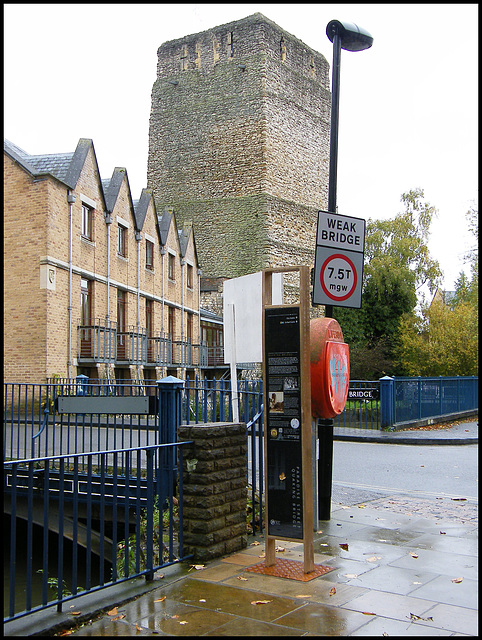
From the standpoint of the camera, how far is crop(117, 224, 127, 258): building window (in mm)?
29734

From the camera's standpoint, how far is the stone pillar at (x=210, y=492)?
5.88m

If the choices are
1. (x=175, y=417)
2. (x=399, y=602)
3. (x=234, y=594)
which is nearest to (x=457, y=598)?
(x=399, y=602)

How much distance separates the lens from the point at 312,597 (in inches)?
192

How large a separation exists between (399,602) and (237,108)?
161ft

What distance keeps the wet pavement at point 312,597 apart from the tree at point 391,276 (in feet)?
117

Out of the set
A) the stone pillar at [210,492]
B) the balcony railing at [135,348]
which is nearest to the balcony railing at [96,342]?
the balcony railing at [135,348]

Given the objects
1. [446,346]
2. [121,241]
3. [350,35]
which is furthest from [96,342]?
[350,35]

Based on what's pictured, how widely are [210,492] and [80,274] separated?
20.7 metres

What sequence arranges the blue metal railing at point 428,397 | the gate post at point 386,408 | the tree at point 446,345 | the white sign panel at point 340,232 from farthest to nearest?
the tree at point 446,345 < the blue metal railing at point 428,397 < the gate post at point 386,408 < the white sign panel at point 340,232

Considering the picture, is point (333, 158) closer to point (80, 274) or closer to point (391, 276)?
point (80, 274)

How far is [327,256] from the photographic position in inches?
291

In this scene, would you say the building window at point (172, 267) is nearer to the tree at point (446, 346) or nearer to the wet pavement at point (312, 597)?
the tree at point (446, 346)

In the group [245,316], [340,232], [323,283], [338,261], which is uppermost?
[340,232]

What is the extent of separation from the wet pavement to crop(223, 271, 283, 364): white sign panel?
12.7 ft
